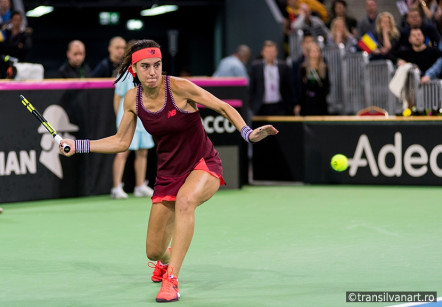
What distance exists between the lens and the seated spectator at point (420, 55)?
53.1 ft

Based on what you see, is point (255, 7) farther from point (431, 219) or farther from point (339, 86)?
point (431, 219)

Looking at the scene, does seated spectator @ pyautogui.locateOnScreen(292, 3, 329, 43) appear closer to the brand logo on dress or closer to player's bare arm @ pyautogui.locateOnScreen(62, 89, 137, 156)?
player's bare arm @ pyautogui.locateOnScreen(62, 89, 137, 156)

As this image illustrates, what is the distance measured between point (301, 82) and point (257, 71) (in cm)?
95

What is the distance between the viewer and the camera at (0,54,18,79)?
13.6m

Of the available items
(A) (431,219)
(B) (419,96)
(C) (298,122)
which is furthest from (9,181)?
(B) (419,96)

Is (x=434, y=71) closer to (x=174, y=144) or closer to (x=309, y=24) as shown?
(x=309, y=24)

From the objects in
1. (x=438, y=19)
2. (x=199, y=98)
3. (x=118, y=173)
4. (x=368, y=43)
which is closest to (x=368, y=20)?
(x=368, y=43)

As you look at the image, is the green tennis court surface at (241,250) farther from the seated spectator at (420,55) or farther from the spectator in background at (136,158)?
the seated spectator at (420,55)

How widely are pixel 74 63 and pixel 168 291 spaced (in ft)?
26.8

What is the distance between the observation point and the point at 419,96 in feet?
52.5

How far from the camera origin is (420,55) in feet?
53.9

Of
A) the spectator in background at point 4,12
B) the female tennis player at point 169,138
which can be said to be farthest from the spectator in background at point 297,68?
the female tennis player at point 169,138

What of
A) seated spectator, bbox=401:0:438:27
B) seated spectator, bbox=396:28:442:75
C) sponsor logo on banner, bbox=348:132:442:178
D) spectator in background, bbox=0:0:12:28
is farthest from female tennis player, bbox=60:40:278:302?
seated spectator, bbox=401:0:438:27

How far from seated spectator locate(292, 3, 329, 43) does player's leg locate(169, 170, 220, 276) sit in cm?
1305
